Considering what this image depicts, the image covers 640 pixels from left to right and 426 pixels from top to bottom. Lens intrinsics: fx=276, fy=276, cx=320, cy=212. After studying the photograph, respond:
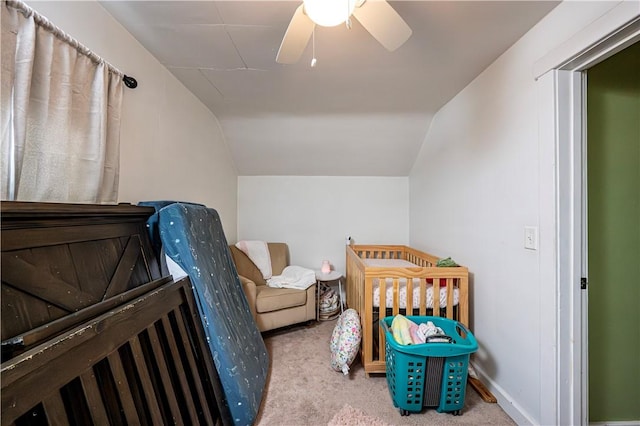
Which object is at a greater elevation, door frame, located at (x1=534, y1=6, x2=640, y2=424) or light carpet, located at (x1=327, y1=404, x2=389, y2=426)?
door frame, located at (x1=534, y1=6, x2=640, y2=424)

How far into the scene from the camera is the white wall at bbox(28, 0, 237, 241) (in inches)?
53.0

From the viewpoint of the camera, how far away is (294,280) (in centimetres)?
297

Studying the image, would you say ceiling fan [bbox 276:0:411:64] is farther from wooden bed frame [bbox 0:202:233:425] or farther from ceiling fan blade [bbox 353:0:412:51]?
wooden bed frame [bbox 0:202:233:425]

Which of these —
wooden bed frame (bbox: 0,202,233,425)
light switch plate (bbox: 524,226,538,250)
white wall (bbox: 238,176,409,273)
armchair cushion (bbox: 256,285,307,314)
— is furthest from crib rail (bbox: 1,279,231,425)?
white wall (bbox: 238,176,409,273)

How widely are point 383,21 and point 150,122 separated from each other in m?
1.57

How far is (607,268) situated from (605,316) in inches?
10.5

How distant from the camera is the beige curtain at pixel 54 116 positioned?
0.98m

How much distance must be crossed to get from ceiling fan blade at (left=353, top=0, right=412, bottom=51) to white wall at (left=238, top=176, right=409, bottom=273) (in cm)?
251

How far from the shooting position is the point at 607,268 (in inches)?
59.1

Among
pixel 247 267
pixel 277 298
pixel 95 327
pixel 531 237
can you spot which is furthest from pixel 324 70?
pixel 247 267

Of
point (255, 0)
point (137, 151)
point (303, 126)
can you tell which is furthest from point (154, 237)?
point (303, 126)

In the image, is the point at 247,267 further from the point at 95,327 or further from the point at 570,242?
the point at 570,242

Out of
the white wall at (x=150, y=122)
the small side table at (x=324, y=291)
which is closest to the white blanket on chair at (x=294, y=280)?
the small side table at (x=324, y=291)

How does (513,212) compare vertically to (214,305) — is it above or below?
above
